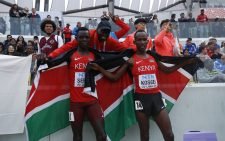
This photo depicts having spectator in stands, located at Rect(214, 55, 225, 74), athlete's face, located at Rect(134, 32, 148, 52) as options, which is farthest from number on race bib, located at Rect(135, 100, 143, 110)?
spectator in stands, located at Rect(214, 55, 225, 74)

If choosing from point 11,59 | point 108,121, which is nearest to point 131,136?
point 108,121

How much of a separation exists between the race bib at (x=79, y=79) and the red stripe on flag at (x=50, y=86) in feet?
1.38

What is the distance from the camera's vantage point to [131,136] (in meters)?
6.71

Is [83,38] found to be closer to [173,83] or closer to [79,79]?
[79,79]

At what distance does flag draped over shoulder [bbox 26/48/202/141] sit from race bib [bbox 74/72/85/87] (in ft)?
0.73

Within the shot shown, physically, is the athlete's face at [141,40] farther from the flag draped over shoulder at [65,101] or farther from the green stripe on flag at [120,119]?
the green stripe on flag at [120,119]

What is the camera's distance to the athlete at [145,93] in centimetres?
579

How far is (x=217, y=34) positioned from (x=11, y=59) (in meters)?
16.0

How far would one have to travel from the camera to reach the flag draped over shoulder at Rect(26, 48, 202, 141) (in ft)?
20.2

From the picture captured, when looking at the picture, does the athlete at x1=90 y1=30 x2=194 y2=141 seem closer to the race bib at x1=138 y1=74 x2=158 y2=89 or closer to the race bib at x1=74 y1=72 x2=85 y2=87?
the race bib at x1=138 y1=74 x2=158 y2=89

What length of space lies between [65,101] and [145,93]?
1.33 metres

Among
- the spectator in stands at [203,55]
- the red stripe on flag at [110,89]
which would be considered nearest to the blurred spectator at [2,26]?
the spectator in stands at [203,55]

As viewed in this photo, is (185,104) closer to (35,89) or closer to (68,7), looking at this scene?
(35,89)

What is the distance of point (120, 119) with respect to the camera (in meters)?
6.48
